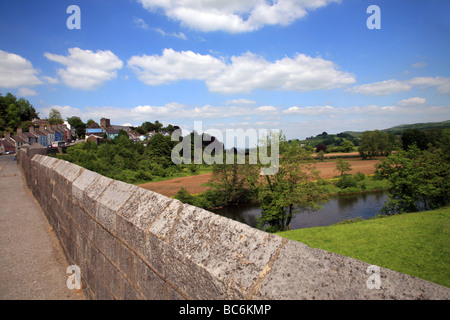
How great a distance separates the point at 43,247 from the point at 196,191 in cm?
3919

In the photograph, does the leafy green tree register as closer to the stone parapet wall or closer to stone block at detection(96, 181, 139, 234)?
stone block at detection(96, 181, 139, 234)

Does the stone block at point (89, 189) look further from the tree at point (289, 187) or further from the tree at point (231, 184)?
the tree at point (231, 184)

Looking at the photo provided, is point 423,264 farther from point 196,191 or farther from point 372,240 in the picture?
point 196,191

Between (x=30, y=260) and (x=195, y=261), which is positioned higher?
(x=195, y=261)

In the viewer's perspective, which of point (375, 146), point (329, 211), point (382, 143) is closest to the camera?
point (329, 211)

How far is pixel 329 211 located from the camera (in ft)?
109

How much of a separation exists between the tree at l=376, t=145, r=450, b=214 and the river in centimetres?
365

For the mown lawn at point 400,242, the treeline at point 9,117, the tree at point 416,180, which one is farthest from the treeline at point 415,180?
the treeline at point 9,117

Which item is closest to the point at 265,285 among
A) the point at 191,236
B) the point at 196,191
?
the point at 191,236

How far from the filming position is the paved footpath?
11.9 ft

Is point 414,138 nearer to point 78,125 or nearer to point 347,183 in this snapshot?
point 347,183

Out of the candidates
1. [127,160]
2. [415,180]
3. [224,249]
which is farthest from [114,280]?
[127,160]

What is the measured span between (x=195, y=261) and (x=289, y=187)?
24678 millimetres

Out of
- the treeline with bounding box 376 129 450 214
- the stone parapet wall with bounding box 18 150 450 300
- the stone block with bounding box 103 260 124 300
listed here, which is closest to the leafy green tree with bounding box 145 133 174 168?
the treeline with bounding box 376 129 450 214
